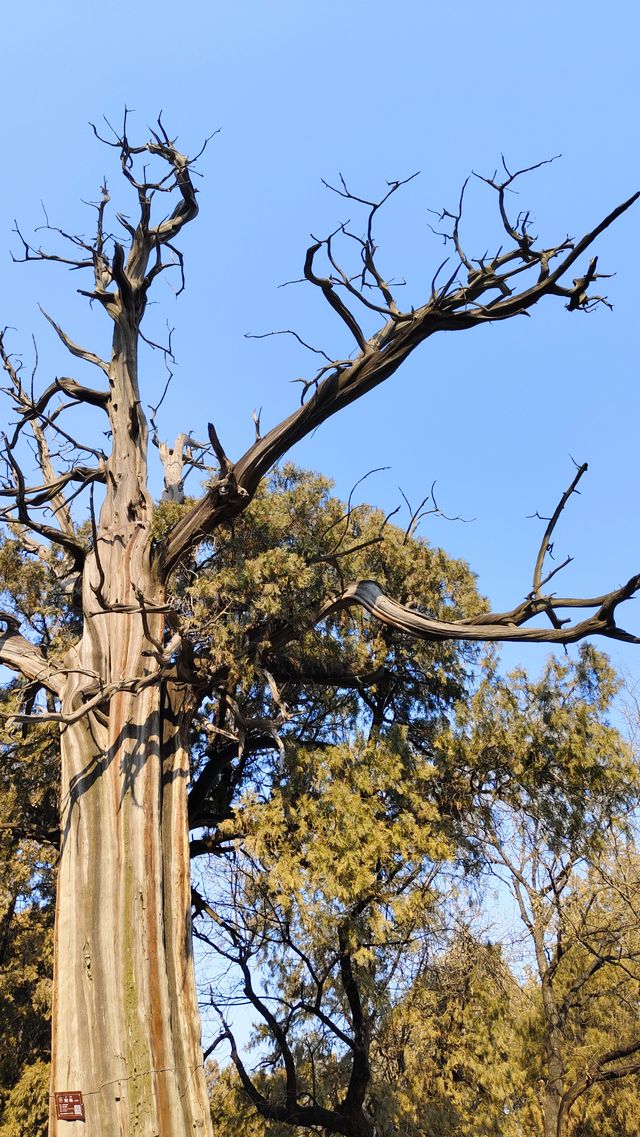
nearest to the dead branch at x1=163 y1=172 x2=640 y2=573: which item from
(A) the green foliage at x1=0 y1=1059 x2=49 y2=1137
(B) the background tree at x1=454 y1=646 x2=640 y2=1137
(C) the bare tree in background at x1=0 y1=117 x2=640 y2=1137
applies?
(C) the bare tree in background at x1=0 y1=117 x2=640 y2=1137

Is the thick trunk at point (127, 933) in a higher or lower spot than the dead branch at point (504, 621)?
lower

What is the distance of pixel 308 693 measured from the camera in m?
9.94

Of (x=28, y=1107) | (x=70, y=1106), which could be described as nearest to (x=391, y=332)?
(x=70, y=1106)

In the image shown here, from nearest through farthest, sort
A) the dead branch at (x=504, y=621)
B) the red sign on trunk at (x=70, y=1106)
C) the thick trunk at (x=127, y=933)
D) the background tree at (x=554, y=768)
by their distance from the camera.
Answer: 1. the red sign on trunk at (x=70, y=1106)
2. the thick trunk at (x=127, y=933)
3. the dead branch at (x=504, y=621)
4. the background tree at (x=554, y=768)

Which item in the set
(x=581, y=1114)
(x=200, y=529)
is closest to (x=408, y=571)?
(x=200, y=529)

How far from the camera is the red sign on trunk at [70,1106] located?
5219mm

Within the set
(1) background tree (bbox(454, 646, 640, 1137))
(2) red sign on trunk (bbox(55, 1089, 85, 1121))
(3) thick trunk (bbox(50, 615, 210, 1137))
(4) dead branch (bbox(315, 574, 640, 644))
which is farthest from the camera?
(1) background tree (bbox(454, 646, 640, 1137))

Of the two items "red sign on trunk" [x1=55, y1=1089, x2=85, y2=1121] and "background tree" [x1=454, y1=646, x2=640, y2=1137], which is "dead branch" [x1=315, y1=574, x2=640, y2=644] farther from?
"red sign on trunk" [x1=55, y1=1089, x2=85, y2=1121]

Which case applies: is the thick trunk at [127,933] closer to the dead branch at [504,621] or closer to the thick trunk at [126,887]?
the thick trunk at [126,887]

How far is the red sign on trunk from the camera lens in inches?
205

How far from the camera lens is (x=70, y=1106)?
525 cm

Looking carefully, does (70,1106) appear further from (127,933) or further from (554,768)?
(554,768)

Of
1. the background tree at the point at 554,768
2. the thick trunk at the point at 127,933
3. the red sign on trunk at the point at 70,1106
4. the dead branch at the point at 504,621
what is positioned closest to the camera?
the red sign on trunk at the point at 70,1106

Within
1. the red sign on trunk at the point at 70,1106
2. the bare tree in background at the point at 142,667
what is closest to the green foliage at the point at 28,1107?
the bare tree in background at the point at 142,667
